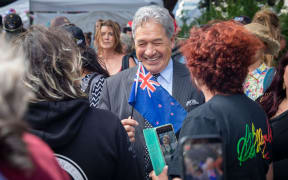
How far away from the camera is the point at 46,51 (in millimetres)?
1973

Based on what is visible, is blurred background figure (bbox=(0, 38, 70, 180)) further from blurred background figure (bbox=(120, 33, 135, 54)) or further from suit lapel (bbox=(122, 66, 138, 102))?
blurred background figure (bbox=(120, 33, 135, 54))

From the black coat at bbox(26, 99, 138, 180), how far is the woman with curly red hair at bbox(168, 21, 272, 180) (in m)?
0.33

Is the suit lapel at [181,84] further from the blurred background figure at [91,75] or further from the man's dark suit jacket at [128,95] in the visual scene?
the blurred background figure at [91,75]

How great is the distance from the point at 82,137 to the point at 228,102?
804 millimetres

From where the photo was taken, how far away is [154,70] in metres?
3.19

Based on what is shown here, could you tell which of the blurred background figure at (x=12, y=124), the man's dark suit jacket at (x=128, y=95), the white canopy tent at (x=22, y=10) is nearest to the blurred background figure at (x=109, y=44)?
the man's dark suit jacket at (x=128, y=95)

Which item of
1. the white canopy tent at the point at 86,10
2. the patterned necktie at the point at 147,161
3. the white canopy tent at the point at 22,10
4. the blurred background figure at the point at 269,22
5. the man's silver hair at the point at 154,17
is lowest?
the white canopy tent at the point at 22,10

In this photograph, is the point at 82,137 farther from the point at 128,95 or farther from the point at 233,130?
the point at 128,95

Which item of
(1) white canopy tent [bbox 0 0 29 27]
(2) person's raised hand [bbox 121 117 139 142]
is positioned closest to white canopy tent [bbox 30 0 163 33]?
(1) white canopy tent [bbox 0 0 29 27]

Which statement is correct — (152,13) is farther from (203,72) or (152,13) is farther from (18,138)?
(18,138)

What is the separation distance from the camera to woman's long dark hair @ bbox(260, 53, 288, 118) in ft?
10.2

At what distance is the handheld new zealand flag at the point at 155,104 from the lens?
2.82m

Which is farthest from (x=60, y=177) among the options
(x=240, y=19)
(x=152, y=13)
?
(x=240, y=19)

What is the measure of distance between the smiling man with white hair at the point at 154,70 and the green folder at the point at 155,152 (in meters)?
0.59
